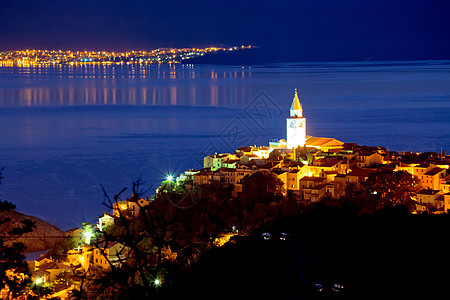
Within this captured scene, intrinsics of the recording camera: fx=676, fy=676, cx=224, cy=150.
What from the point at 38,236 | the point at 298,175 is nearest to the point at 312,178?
the point at 298,175

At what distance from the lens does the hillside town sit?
959 cm

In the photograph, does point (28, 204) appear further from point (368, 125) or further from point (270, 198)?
point (368, 125)

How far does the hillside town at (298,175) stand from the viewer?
9586mm

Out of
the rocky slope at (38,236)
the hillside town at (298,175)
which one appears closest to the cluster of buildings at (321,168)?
the hillside town at (298,175)

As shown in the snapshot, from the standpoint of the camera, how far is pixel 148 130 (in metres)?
24.0

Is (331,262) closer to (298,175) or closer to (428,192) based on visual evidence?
(428,192)

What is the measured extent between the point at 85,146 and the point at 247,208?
34.6 feet

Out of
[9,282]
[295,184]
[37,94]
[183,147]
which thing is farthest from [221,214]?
[37,94]

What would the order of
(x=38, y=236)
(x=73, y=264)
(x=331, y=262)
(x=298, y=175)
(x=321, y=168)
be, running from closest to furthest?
(x=331, y=262) → (x=73, y=264) → (x=38, y=236) → (x=298, y=175) → (x=321, y=168)

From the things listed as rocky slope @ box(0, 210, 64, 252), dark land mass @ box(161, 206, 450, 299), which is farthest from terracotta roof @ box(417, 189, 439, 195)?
rocky slope @ box(0, 210, 64, 252)

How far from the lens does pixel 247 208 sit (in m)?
11.5

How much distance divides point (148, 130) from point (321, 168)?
1177 centimetres

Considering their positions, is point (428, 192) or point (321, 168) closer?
point (428, 192)

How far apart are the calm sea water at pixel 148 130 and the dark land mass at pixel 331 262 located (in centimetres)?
270
